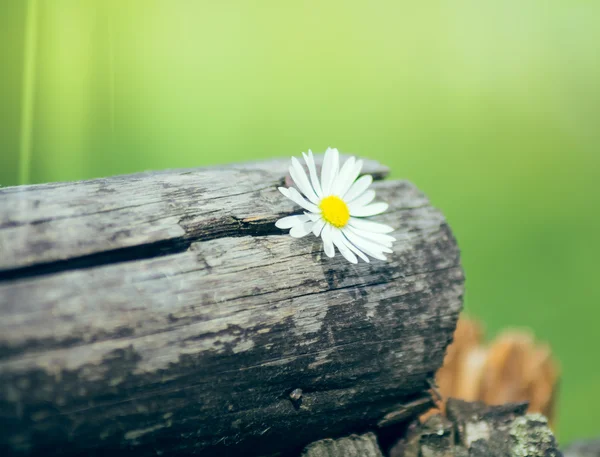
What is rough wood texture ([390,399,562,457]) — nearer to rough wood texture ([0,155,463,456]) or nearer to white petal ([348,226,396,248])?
rough wood texture ([0,155,463,456])

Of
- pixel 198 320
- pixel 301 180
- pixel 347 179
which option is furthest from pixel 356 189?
pixel 198 320

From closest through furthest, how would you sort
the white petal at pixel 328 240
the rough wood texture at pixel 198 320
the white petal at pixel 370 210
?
the rough wood texture at pixel 198 320, the white petal at pixel 328 240, the white petal at pixel 370 210

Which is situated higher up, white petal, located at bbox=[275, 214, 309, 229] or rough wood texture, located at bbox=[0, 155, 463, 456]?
white petal, located at bbox=[275, 214, 309, 229]

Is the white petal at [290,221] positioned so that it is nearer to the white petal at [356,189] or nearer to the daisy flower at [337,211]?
Result: the daisy flower at [337,211]

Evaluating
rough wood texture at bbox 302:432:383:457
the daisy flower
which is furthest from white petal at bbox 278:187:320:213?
rough wood texture at bbox 302:432:383:457

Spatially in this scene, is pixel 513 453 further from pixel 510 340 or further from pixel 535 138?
pixel 535 138

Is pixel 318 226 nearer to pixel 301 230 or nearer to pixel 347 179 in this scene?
pixel 301 230

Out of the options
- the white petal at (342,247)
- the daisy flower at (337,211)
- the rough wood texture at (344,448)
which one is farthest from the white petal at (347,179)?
the rough wood texture at (344,448)
